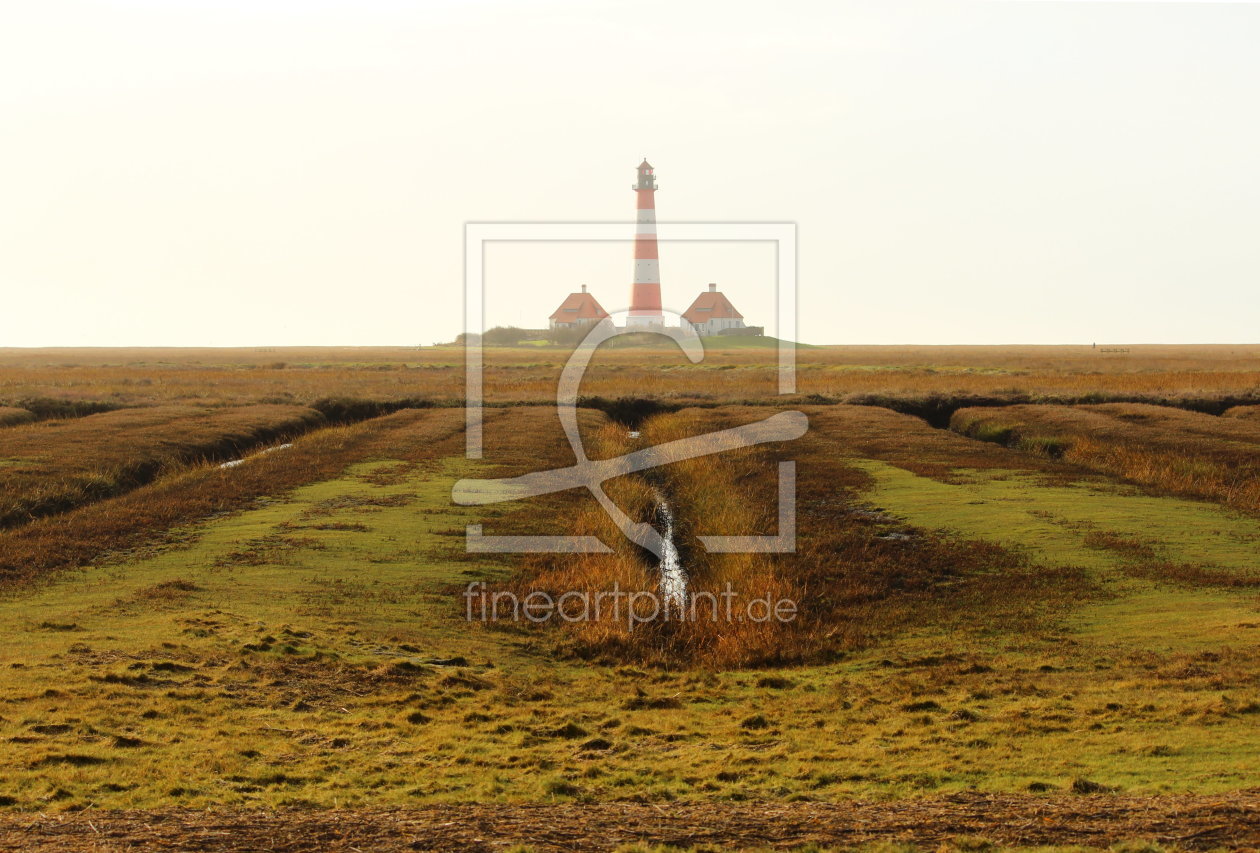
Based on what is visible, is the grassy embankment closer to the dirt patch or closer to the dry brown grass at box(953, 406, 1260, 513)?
the dirt patch

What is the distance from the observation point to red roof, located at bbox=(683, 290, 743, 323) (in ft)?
468

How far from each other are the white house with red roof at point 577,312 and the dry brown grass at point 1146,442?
285 ft

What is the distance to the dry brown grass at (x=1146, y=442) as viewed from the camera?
30.7 m

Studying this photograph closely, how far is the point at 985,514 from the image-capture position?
85.4ft

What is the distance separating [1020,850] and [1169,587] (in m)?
12.1

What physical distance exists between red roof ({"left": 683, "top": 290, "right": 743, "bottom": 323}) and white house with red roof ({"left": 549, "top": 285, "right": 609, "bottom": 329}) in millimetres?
11256

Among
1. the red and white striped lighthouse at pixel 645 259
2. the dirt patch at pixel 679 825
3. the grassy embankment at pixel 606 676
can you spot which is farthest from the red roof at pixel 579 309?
the dirt patch at pixel 679 825

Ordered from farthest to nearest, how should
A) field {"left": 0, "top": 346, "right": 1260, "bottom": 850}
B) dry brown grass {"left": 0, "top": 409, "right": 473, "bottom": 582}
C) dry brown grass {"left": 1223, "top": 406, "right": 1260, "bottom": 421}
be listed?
1. dry brown grass {"left": 1223, "top": 406, "right": 1260, "bottom": 421}
2. dry brown grass {"left": 0, "top": 409, "right": 473, "bottom": 582}
3. field {"left": 0, "top": 346, "right": 1260, "bottom": 850}

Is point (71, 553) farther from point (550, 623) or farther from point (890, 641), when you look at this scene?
point (890, 641)

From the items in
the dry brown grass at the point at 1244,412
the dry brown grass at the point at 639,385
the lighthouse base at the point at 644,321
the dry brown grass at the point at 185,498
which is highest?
the lighthouse base at the point at 644,321

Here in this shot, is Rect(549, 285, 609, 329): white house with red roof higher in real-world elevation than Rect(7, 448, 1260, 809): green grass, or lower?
higher

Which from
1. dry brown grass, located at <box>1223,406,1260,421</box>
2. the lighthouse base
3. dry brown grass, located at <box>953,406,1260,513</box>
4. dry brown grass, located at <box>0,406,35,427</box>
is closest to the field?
dry brown grass, located at <box>953,406,1260,513</box>

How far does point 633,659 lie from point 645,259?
324 ft

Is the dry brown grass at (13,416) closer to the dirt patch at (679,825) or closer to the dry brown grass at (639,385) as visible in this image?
the dry brown grass at (639,385)
